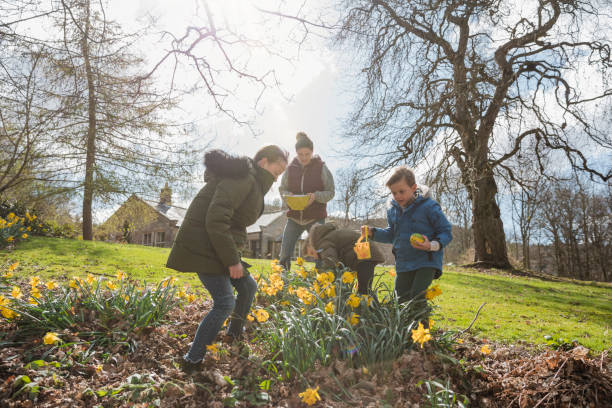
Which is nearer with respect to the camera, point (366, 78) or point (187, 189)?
point (366, 78)

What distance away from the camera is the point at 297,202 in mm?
4121

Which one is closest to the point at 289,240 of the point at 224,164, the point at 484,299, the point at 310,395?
the point at 224,164

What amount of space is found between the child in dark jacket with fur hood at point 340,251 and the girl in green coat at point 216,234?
128cm

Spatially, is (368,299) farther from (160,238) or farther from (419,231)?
(160,238)

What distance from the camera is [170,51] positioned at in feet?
12.8

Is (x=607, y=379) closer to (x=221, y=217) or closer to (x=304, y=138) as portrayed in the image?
(x=221, y=217)

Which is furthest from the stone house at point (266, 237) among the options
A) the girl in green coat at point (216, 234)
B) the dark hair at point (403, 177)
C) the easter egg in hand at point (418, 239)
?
the girl in green coat at point (216, 234)

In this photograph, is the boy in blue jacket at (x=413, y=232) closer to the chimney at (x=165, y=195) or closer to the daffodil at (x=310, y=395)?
the daffodil at (x=310, y=395)

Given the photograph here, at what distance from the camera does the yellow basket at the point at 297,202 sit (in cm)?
409

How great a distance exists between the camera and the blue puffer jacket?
9.58 feet

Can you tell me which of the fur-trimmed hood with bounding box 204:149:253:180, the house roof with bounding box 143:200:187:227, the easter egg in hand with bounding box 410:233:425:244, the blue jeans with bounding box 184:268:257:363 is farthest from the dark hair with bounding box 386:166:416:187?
the house roof with bounding box 143:200:187:227

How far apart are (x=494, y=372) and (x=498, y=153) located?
10637 mm

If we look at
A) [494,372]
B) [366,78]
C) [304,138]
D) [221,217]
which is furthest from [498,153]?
[221,217]

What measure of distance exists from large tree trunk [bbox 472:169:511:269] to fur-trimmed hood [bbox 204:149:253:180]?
11.7 metres
